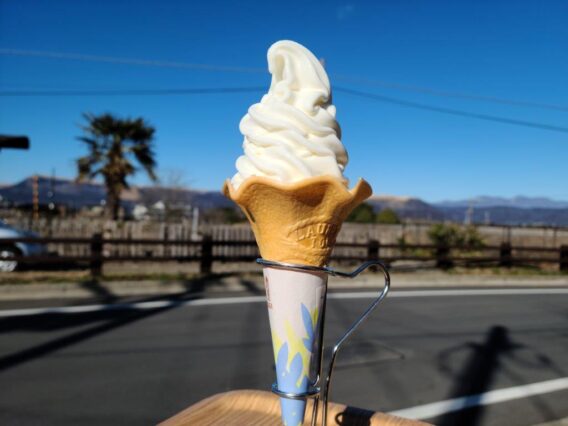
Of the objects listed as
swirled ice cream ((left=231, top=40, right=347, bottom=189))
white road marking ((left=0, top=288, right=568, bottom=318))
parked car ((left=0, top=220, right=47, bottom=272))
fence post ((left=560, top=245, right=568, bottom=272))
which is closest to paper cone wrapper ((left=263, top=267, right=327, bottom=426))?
swirled ice cream ((left=231, top=40, right=347, bottom=189))

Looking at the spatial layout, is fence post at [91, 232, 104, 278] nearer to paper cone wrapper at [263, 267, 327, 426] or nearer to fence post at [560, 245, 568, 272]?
paper cone wrapper at [263, 267, 327, 426]

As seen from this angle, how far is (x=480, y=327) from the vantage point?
7.22 meters

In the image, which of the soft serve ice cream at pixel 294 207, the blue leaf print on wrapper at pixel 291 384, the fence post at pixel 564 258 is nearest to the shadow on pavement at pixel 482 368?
the blue leaf print on wrapper at pixel 291 384

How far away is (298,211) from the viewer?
4.96 feet

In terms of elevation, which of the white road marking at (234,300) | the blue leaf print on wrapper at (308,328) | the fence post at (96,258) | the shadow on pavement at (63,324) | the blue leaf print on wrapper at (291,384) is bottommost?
the shadow on pavement at (63,324)

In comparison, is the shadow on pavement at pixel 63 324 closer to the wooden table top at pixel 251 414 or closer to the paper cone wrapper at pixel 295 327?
the wooden table top at pixel 251 414

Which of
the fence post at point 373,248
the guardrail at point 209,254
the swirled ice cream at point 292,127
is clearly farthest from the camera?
the fence post at point 373,248

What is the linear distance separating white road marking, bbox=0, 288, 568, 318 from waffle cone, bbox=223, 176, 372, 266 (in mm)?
6764

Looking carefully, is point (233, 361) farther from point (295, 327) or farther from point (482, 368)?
point (295, 327)

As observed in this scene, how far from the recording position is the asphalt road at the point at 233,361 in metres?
4.09

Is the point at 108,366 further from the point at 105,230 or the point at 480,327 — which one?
the point at 105,230

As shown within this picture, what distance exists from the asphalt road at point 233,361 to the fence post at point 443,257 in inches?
214

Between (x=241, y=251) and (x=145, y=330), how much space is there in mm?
8970

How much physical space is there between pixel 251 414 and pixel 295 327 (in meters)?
0.59
